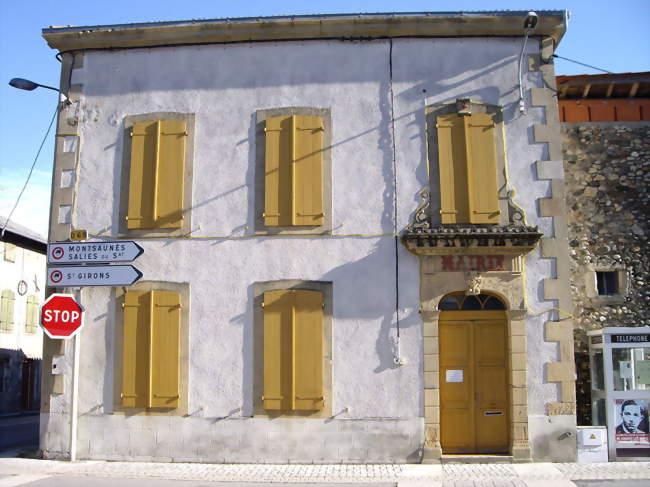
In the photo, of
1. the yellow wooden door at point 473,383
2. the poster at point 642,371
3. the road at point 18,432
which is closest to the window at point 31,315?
the road at point 18,432

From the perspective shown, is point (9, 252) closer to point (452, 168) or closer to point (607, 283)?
point (452, 168)

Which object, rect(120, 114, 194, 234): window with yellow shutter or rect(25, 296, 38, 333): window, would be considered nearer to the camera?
rect(120, 114, 194, 234): window with yellow shutter

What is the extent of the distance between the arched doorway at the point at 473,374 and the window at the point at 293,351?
1969 mm

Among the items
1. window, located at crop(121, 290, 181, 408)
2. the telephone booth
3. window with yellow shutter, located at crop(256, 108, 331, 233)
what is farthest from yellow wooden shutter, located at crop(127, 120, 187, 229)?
the telephone booth

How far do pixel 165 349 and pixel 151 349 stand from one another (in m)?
0.22

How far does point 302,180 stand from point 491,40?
3.92 meters

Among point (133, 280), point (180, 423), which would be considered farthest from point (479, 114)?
point (180, 423)

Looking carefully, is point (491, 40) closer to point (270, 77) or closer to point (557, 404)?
point (270, 77)

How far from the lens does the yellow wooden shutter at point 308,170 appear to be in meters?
11.3

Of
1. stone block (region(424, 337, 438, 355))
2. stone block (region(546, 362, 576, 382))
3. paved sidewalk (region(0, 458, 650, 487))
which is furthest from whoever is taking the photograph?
stone block (region(424, 337, 438, 355))

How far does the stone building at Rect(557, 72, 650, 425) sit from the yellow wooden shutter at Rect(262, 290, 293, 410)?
509 cm

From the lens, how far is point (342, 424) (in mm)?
10883

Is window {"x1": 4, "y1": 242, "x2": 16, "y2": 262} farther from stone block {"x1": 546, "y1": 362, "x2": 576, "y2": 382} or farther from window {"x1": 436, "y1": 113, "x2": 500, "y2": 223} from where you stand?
stone block {"x1": 546, "y1": 362, "x2": 576, "y2": 382}

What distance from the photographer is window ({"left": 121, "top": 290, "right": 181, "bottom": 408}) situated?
11.2m
